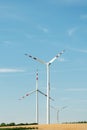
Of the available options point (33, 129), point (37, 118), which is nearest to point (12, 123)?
point (37, 118)

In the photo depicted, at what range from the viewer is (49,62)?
9775cm

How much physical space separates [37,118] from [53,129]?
123ft

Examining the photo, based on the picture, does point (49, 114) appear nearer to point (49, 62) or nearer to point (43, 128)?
point (49, 62)

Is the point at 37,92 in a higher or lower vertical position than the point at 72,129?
higher

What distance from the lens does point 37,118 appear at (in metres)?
104

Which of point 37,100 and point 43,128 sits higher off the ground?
point 37,100

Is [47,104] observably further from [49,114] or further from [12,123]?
[12,123]

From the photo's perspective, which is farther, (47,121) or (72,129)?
(47,121)

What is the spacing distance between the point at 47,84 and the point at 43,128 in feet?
89.4

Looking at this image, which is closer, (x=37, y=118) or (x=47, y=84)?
(x=47, y=84)

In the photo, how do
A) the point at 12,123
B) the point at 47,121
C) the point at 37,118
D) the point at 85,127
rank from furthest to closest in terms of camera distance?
1. the point at 37,118
2. the point at 12,123
3. the point at 47,121
4. the point at 85,127

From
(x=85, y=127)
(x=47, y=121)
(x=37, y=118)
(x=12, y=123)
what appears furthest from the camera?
(x=37, y=118)

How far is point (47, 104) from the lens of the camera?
92.2m

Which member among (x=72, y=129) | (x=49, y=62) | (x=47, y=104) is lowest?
Answer: (x=72, y=129)
